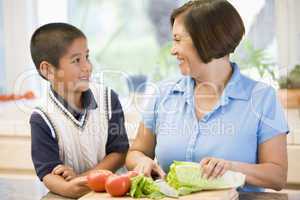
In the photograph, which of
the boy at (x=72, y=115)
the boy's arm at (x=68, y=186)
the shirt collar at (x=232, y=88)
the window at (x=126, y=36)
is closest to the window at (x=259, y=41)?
the window at (x=126, y=36)

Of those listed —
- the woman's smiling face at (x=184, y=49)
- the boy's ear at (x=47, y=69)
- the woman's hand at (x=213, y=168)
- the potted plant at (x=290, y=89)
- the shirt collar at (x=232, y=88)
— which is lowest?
the woman's hand at (x=213, y=168)

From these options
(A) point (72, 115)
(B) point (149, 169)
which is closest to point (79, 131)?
(A) point (72, 115)

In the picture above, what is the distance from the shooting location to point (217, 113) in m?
1.48

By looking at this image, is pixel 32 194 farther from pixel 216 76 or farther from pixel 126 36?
pixel 126 36

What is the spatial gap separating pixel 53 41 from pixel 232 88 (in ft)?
1.71

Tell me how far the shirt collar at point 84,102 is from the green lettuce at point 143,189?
38 cm

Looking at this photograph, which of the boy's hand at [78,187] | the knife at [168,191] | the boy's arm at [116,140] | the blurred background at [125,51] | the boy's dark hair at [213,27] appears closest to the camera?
the knife at [168,191]

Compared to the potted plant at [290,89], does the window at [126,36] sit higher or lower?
higher

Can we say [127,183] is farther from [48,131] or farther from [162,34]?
[162,34]

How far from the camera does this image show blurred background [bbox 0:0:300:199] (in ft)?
7.65

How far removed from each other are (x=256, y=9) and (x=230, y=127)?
3.44ft

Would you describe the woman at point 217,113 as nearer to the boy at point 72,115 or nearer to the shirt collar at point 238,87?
the shirt collar at point 238,87

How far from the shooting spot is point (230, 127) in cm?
146

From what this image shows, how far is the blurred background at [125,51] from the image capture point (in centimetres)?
233
